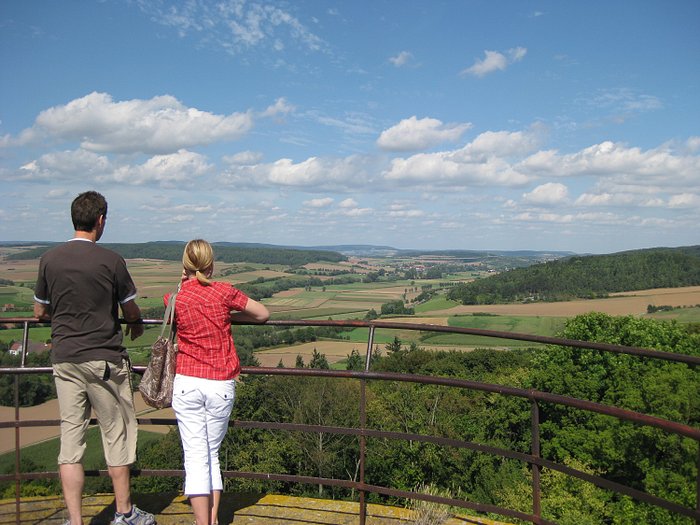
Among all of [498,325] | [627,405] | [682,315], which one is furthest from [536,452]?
[682,315]

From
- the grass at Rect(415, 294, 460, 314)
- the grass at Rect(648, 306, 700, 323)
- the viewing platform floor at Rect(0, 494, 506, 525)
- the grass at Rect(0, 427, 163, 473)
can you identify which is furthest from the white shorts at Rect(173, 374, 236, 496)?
the grass at Rect(415, 294, 460, 314)

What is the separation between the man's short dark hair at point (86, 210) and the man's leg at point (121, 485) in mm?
1354

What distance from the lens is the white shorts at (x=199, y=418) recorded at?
115 inches

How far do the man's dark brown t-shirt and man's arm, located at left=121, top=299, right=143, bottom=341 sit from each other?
0.12 m

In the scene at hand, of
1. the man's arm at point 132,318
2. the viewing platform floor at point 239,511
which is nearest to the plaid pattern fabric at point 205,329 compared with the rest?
the man's arm at point 132,318

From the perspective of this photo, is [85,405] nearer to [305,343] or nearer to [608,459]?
[608,459]

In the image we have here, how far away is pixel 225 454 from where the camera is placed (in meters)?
29.1

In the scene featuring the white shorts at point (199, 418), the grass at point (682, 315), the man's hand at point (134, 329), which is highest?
the man's hand at point (134, 329)

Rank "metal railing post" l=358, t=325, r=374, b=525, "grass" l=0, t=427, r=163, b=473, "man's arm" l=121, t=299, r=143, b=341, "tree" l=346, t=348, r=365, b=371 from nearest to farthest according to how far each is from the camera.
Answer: "man's arm" l=121, t=299, r=143, b=341, "metal railing post" l=358, t=325, r=374, b=525, "tree" l=346, t=348, r=365, b=371, "grass" l=0, t=427, r=163, b=473

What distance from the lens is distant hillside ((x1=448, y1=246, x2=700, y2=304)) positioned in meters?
73.5

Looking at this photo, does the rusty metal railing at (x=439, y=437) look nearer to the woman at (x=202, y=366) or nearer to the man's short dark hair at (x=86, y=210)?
the woman at (x=202, y=366)

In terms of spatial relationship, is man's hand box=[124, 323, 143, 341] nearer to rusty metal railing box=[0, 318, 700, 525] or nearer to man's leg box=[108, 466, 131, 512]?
rusty metal railing box=[0, 318, 700, 525]

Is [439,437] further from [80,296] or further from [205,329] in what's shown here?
[80,296]

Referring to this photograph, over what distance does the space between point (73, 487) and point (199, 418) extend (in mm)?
817
